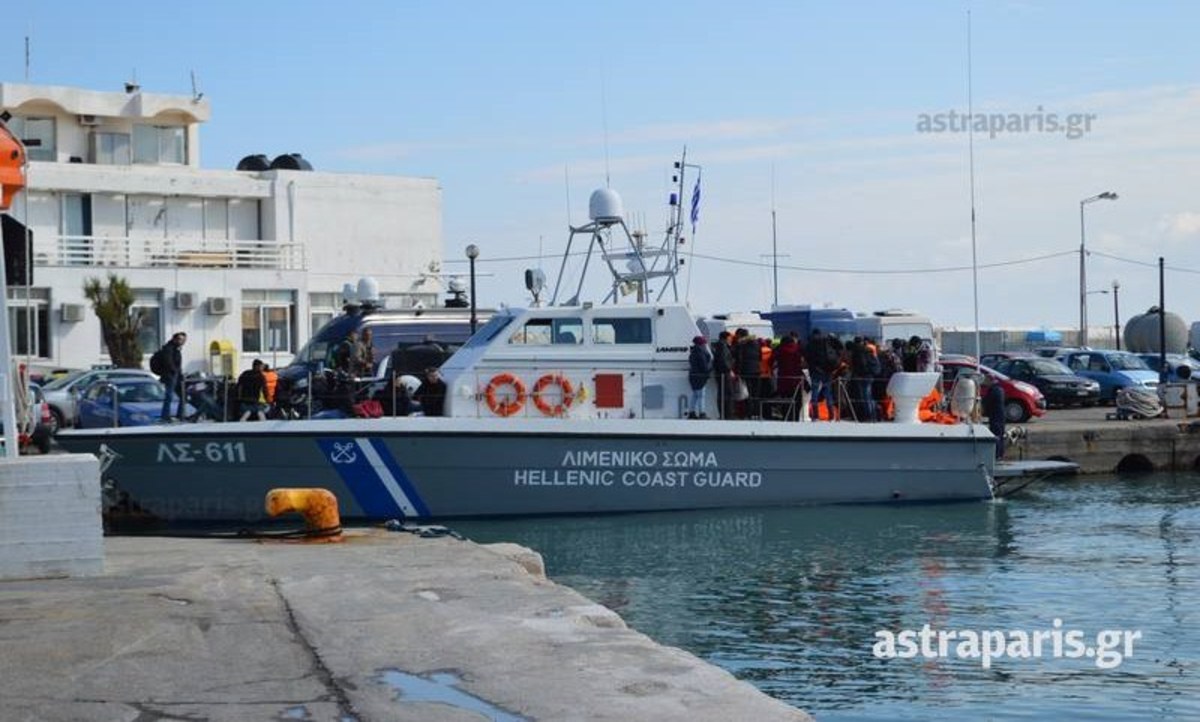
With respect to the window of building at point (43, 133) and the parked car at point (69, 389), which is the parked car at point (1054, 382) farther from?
the window of building at point (43, 133)

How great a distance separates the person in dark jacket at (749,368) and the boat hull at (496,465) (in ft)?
1.34

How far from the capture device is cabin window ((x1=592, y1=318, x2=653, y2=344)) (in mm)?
19859

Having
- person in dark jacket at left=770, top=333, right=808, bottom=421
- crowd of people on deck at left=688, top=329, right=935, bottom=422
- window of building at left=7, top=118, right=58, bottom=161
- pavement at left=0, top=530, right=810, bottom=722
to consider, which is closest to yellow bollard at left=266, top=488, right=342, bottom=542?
pavement at left=0, top=530, right=810, bottom=722

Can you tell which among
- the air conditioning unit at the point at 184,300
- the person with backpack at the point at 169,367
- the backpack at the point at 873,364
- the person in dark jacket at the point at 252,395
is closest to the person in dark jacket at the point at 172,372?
the person with backpack at the point at 169,367

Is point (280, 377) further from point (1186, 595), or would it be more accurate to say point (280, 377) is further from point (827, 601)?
point (1186, 595)

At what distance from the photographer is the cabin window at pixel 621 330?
782 inches

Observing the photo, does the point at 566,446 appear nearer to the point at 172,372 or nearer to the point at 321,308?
the point at 172,372

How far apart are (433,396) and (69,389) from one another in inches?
441

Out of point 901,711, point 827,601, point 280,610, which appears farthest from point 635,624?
point 280,610

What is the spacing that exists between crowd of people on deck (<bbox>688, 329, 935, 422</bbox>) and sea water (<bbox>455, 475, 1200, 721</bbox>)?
1.26m

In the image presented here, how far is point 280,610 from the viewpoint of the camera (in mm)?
9383

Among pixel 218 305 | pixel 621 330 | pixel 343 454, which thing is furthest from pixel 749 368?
pixel 218 305

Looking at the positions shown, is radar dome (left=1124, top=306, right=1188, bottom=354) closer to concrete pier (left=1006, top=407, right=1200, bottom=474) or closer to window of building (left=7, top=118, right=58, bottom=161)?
concrete pier (left=1006, top=407, right=1200, bottom=474)

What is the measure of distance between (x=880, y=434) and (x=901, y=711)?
1062cm
